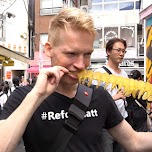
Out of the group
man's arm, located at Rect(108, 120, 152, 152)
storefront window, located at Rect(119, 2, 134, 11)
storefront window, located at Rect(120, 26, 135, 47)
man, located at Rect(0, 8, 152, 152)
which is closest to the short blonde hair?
man, located at Rect(0, 8, 152, 152)

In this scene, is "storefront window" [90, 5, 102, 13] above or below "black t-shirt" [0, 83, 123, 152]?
above

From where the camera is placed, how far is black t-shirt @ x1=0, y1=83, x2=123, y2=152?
1.53 m

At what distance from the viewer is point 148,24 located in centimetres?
602

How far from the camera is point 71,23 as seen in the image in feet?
5.13

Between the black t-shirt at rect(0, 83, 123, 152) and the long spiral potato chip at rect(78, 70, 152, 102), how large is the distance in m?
0.18

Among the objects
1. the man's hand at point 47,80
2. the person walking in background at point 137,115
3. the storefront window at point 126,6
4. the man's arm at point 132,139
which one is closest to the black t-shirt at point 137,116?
the person walking in background at point 137,115

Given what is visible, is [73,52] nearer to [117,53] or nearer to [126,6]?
[117,53]

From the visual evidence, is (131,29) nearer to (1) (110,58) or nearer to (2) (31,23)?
(2) (31,23)

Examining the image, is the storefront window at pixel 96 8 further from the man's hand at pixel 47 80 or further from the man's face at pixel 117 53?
the man's hand at pixel 47 80

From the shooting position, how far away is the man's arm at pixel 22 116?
1309mm

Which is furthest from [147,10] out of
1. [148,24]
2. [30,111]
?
[30,111]

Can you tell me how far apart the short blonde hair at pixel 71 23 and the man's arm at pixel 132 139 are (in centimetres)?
59

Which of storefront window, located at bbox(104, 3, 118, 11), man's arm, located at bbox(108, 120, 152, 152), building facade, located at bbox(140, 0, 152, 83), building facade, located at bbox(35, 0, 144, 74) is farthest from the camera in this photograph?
storefront window, located at bbox(104, 3, 118, 11)

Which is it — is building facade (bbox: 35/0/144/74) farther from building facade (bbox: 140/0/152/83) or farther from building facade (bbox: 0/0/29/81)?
building facade (bbox: 140/0/152/83)
